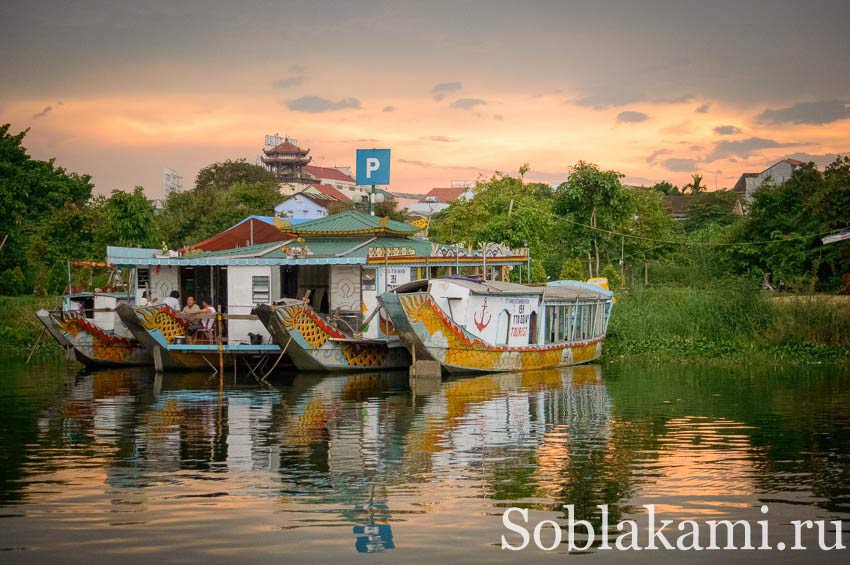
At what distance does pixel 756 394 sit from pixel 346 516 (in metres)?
12.1

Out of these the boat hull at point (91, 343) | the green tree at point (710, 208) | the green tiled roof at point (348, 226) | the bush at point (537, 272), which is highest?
the green tree at point (710, 208)

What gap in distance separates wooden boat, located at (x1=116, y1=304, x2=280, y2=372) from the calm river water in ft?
10.3

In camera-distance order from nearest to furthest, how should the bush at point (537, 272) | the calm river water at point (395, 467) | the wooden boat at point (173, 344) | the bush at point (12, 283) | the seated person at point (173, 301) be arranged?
the calm river water at point (395, 467)
the wooden boat at point (173, 344)
the seated person at point (173, 301)
the bush at point (537, 272)
the bush at point (12, 283)

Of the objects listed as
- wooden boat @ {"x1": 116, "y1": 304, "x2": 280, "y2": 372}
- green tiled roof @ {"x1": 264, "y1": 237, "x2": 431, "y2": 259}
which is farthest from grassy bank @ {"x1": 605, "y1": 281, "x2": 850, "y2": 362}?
wooden boat @ {"x1": 116, "y1": 304, "x2": 280, "y2": 372}

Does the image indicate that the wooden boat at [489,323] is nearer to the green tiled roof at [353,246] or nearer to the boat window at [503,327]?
the boat window at [503,327]

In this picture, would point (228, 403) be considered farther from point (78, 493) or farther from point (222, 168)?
point (222, 168)

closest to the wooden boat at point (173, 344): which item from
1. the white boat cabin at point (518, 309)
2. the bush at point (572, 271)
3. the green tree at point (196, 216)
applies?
the white boat cabin at point (518, 309)

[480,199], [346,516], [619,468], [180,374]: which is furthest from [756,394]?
[480,199]

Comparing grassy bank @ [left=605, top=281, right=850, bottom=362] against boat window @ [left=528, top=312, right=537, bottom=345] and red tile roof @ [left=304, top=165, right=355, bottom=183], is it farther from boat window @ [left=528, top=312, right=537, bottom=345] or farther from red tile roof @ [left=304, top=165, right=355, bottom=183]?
red tile roof @ [left=304, top=165, right=355, bottom=183]

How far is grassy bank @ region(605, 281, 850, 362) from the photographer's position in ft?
85.5

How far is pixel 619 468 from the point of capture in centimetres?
1171

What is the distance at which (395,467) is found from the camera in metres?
11.9

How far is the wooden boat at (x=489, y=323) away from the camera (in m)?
22.0

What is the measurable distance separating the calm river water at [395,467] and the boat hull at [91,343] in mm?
5636
